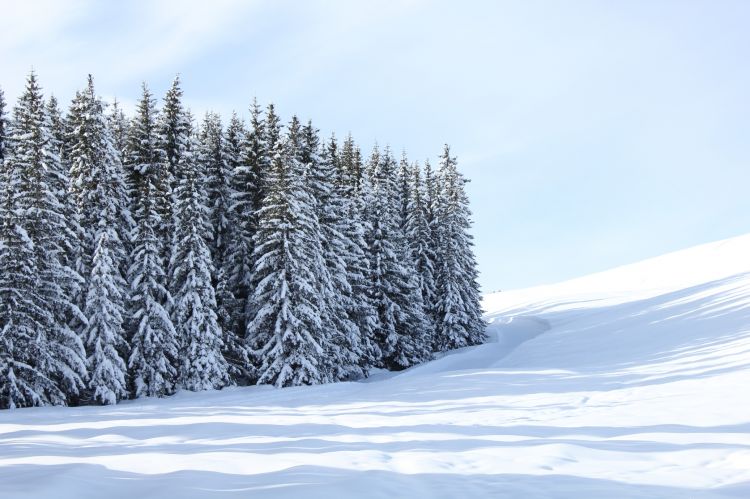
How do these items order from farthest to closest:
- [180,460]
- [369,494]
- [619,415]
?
[619,415]
[180,460]
[369,494]

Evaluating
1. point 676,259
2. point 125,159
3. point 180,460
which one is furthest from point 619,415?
point 676,259

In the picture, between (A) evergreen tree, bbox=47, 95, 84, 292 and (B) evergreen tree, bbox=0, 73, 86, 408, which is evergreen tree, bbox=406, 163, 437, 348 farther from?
(B) evergreen tree, bbox=0, 73, 86, 408

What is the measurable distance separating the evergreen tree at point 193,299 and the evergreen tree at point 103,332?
288 centimetres

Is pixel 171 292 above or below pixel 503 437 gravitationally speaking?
above

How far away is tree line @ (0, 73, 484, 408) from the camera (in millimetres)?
21672

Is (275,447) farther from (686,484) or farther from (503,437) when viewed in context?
(686,484)

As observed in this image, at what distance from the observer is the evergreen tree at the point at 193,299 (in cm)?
2497

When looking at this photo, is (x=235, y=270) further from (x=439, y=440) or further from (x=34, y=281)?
(x=439, y=440)

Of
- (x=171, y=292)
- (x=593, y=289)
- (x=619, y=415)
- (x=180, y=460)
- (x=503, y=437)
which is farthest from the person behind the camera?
(x=593, y=289)

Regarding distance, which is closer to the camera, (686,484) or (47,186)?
(686,484)

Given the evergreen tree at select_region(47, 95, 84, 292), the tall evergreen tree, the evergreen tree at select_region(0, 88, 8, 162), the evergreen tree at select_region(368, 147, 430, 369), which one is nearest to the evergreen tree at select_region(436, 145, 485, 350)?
the evergreen tree at select_region(368, 147, 430, 369)

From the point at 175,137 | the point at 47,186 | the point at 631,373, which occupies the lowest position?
the point at 631,373

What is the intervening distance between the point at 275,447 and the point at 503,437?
443cm

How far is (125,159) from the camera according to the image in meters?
29.7
